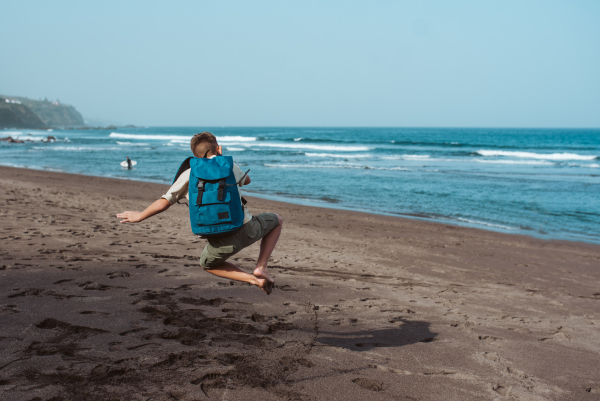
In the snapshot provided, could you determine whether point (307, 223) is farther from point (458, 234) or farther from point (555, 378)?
point (555, 378)

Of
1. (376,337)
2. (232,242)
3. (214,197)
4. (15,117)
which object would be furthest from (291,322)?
(15,117)

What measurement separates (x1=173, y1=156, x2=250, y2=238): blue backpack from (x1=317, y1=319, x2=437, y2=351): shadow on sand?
4.61 feet

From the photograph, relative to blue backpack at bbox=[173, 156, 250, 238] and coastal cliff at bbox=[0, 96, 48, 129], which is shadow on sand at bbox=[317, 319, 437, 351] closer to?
blue backpack at bbox=[173, 156, 250, 238]

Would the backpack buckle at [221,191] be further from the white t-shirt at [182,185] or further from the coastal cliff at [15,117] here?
the coastal cliff at [15,117]

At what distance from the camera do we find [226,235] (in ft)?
10.9

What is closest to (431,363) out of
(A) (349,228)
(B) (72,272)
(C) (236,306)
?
(C) (236,306)

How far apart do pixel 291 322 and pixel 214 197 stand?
169 cm

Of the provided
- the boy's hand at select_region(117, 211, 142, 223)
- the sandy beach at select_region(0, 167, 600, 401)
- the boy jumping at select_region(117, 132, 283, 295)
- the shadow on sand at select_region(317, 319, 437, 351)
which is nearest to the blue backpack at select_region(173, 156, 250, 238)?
the boy jumping at select_region(117, 132, 283, 295)

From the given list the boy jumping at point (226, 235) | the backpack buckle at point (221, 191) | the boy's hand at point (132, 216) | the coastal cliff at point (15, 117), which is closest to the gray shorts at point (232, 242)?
the boy jumping at point (226, 235)

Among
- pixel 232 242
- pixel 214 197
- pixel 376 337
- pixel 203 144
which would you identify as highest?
pixel 203 144

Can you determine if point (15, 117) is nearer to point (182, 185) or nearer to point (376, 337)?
point (182, 185)

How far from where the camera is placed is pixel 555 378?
3.39 m

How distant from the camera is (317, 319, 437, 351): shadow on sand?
3760 mm

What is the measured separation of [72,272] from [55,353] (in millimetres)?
2291
